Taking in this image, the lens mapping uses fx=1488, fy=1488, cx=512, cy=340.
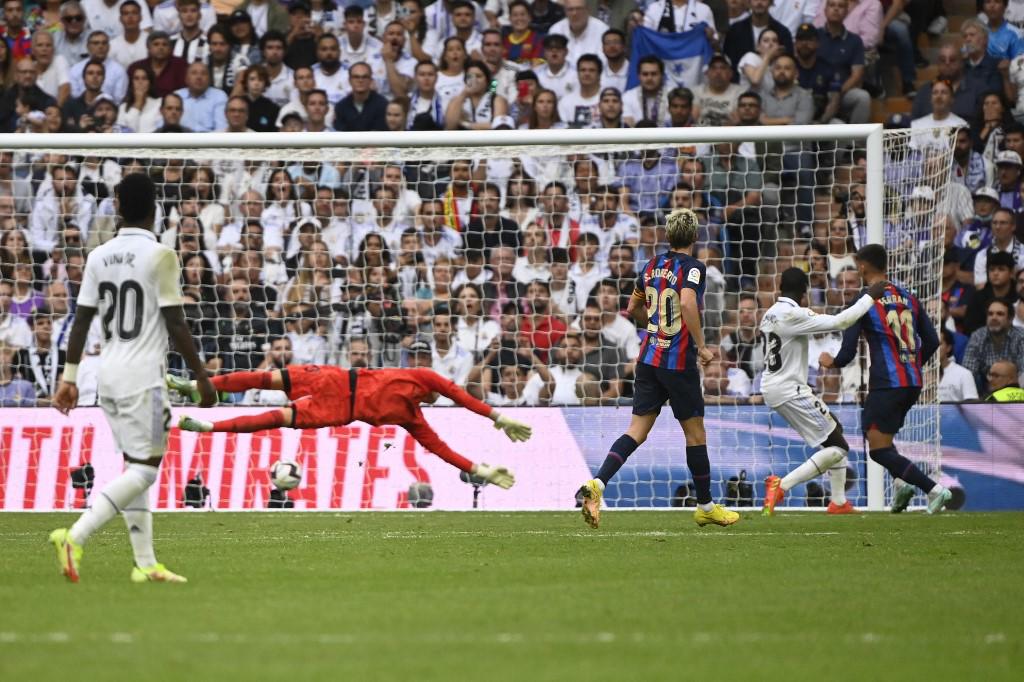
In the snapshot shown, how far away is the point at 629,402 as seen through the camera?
15.4 metres

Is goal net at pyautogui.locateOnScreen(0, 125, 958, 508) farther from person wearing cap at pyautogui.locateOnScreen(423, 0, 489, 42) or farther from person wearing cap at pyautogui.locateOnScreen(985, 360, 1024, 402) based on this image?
person wearing cap at pyautogui.locateOnScreen(423, 0, 489, 42)

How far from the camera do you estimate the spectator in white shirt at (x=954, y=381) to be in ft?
51.4

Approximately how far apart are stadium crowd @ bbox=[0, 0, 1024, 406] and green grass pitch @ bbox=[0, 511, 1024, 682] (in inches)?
192

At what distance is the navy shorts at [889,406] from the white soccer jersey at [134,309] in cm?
671

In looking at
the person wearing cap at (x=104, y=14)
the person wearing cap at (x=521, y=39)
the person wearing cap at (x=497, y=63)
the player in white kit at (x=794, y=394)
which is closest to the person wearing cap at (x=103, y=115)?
the person wearing cap at (x=104, y=14)

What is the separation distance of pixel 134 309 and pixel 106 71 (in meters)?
12.9

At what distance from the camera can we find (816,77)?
58.8 ft

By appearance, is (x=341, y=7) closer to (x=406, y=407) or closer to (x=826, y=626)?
(x=406, y=407)

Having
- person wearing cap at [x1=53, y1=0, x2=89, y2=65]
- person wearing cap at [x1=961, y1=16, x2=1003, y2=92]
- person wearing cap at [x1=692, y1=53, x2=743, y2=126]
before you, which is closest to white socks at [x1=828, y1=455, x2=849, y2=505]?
person wearing cap at [x1=692, y1=53, x2=743, y2=126]

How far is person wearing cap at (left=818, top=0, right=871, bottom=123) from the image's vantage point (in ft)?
58.3

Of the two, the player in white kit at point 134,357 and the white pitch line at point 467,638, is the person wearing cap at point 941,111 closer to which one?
the player in white kit at point 134,357

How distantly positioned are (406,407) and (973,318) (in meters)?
7.82

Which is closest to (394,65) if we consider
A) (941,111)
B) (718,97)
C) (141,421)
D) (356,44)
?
(356,44)

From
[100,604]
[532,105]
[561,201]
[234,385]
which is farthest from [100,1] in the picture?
[100,604]
